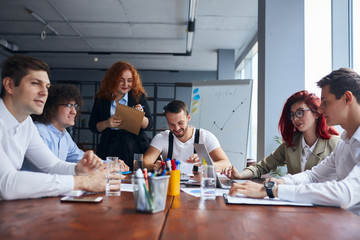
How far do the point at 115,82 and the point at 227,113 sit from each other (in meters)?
1.76

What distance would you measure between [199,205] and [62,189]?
0.57 m

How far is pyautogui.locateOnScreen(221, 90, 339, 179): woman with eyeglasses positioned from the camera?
220 centimetres

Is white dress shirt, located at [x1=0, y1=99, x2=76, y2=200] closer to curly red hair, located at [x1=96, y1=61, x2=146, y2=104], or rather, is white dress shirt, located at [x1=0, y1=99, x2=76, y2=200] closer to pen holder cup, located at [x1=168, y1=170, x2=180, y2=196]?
pen holder cup, located at [x1=168, y1=170, x2=180, y2=196]

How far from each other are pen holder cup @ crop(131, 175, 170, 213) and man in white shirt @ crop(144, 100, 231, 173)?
1.55m

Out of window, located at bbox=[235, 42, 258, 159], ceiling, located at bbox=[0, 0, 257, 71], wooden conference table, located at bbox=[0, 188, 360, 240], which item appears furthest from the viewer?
window, located at bbox=[235, 42, 258, 159]

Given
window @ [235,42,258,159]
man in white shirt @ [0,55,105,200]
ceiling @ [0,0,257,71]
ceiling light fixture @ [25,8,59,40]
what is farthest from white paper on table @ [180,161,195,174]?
window @ [235,42,258,159]

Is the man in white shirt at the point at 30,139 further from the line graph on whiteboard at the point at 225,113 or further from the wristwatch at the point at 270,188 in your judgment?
the line graph on whiteboard at the point at 225,113

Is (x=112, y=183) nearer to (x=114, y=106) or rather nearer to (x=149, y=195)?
(x=149, y=195)

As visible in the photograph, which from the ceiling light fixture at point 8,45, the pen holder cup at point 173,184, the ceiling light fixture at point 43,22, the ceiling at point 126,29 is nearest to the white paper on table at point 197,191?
the pen holder cup at point 173,184

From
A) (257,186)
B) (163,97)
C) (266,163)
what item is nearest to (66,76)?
(163,97)

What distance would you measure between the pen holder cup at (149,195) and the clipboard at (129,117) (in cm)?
151

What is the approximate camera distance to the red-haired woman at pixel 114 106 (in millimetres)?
2793

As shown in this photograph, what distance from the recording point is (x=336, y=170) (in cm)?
176

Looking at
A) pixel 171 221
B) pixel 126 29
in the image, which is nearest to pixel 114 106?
pixel 171 221
